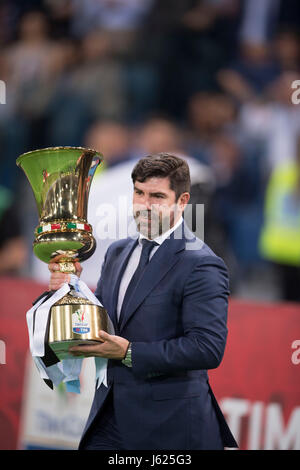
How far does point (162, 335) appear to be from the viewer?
1856 millimetres

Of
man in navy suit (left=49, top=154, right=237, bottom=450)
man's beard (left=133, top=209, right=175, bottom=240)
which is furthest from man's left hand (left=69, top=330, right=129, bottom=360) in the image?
man's beard (left=133, top=209, right=175, bottom=240)

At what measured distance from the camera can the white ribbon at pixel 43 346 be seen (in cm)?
181

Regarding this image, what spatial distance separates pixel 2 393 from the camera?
128 inches

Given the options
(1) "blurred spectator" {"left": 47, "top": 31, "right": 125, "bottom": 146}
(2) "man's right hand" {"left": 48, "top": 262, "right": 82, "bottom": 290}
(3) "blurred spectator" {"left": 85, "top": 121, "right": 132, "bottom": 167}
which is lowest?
(2) "man's right hand" {"left": 48, "top": 262, "right": 82, "bottom": 290}

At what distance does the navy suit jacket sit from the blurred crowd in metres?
1.91

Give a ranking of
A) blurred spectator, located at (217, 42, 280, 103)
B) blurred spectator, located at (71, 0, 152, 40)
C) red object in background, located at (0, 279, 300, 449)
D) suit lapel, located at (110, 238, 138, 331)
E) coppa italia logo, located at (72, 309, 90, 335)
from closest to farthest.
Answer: coppa italia logo, located at (72, 309, 90, 335), suit lapel, located at (110, 238, 138, 331), red object in background, located at (0, 279, 300, 449), blurred spectator, located at (217, 42, 280, 103), blurred spectator, located at (71, 0, 152, 40)

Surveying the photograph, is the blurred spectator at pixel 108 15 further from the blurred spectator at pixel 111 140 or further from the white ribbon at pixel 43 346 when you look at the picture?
the white ribbon at pixel 43 346

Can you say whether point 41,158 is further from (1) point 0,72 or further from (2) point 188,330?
(1) point 0,72

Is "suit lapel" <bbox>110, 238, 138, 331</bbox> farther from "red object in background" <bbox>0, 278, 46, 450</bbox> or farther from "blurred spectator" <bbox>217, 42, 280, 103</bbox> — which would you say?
"blurred spectator" <bbox>217, 42, 280, 103</bbox>

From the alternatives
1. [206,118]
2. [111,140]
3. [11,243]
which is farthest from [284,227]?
[11,243]

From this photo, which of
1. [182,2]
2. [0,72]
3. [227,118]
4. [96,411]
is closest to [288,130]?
[227,118]

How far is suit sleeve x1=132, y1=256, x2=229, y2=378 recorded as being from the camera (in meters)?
1.77

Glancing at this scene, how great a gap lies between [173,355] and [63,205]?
1.89ft
